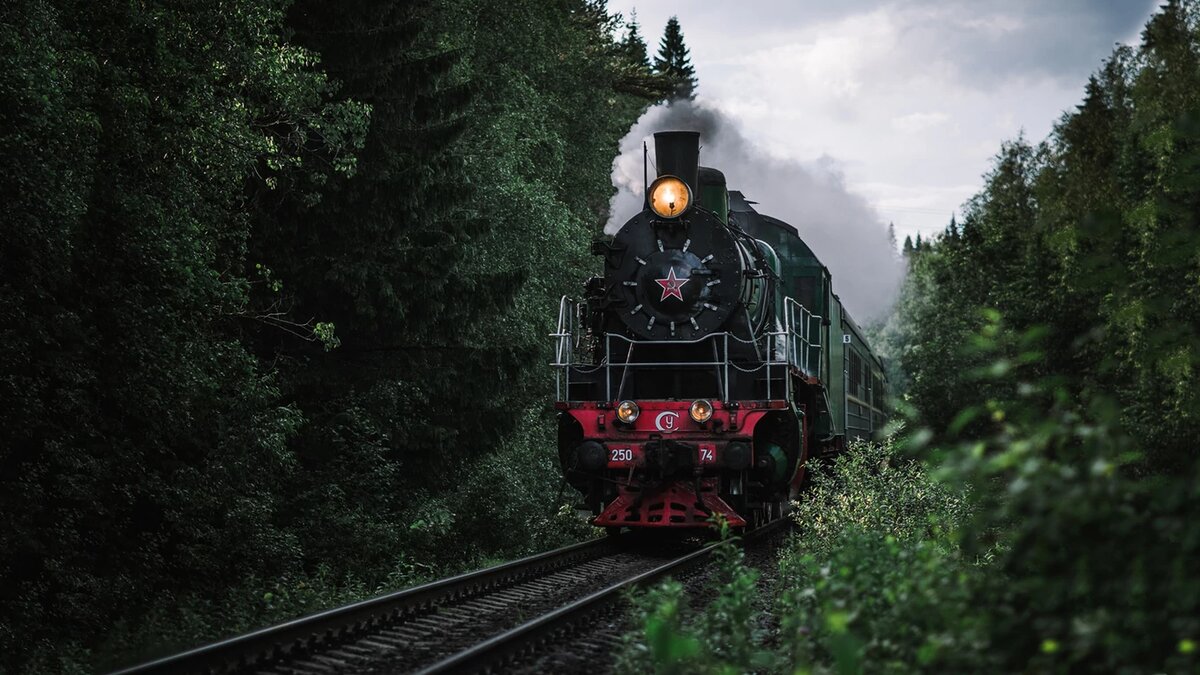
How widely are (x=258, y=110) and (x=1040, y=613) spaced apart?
38.3ft

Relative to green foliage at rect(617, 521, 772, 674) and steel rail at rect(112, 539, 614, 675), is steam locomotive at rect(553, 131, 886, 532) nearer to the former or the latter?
steel rail at rect(112, 539, 614, 675)

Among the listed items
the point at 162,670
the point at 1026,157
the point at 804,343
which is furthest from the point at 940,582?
the point at 1026,157

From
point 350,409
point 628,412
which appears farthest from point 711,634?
point 350,409

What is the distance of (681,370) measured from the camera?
1524cm

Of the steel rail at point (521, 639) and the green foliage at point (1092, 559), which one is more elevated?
the green foliage at point (1092, 559)

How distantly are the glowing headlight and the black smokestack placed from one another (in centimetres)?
271

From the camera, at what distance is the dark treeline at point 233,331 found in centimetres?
1134

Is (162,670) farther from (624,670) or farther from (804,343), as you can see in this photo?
(804,343)

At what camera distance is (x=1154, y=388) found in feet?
89.9

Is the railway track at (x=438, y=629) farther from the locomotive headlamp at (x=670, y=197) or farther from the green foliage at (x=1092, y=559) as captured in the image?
the locomotive headlamp at (x=670, y=197)

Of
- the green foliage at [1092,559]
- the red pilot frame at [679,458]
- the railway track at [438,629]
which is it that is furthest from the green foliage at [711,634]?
the red pilot frame at [679,458]

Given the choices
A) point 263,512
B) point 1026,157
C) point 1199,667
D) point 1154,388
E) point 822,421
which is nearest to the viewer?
point 1199,667

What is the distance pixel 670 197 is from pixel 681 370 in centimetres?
225

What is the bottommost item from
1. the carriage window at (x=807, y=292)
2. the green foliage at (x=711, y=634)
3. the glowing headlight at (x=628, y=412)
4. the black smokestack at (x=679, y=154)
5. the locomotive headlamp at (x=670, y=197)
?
the green foliage at (x=711, y=634)
